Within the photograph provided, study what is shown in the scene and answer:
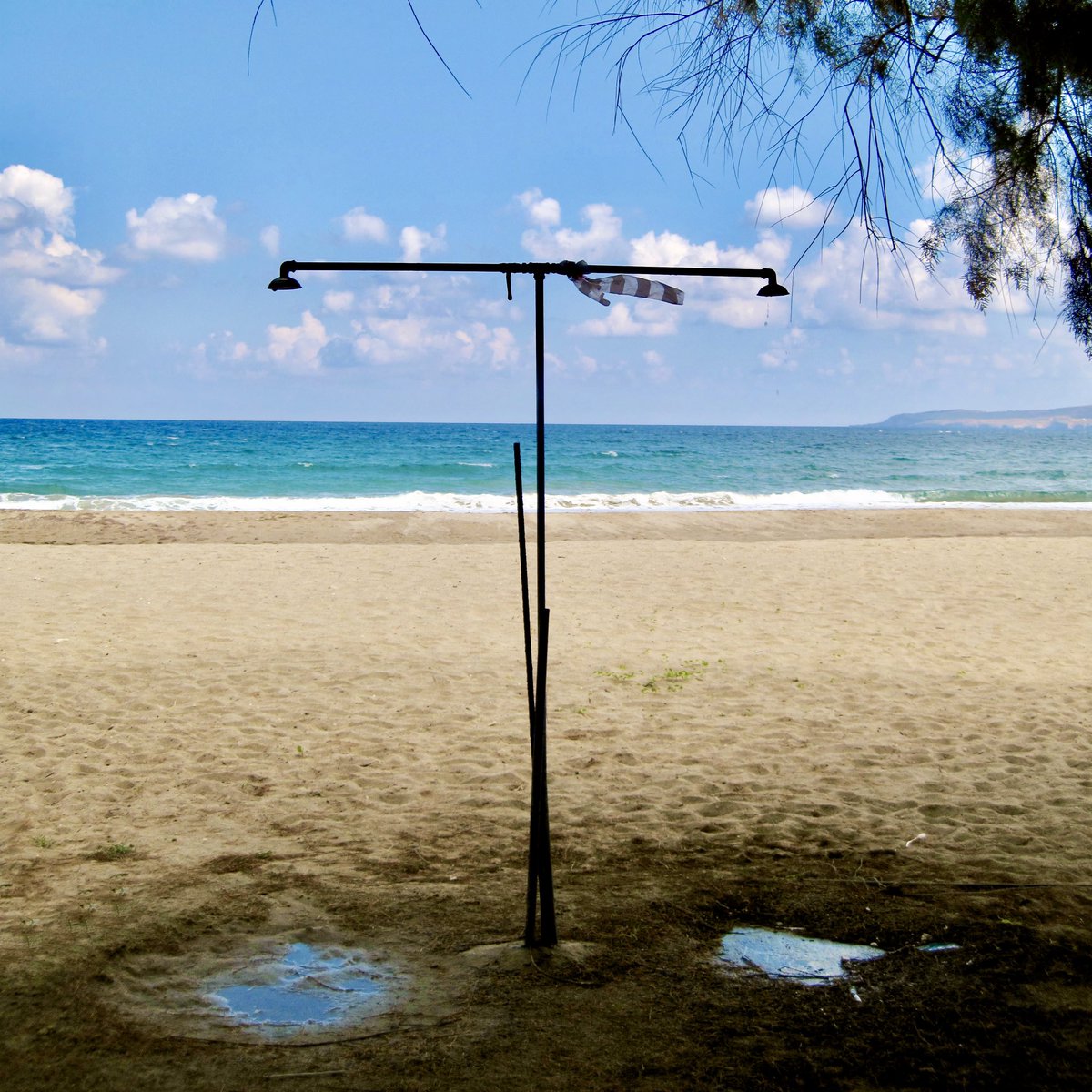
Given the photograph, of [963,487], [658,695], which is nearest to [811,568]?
[658,695]

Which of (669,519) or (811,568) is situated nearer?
(811,568)

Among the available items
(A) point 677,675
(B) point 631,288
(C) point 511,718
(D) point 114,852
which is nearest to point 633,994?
(B) point 631,288

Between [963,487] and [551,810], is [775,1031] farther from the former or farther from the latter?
[963,487]

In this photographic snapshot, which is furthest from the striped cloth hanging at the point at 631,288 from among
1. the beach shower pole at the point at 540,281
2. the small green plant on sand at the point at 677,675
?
the small green plant on sand at the point at 677,675

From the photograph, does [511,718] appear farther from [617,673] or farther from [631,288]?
[631,288]

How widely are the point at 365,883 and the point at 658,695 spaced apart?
9.97 feet

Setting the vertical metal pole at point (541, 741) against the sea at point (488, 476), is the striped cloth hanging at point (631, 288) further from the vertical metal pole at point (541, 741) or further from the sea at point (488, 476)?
the sea at point (488, 476)

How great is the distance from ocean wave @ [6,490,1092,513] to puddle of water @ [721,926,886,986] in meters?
16.6

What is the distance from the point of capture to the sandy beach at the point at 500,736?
3.97 meters

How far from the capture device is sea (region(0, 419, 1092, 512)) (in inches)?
894

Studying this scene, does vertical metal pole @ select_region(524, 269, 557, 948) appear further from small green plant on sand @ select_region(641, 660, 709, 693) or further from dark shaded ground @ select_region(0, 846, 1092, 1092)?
small green plant on sand @ select_region(641, 660, 709, 693)

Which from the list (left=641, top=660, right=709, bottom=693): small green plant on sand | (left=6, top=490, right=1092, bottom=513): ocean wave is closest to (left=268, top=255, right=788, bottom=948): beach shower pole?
(left=641, top=660, right=709, bottom=693): small green plant on sand

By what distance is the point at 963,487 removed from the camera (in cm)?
3038

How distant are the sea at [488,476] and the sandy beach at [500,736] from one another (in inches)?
423
